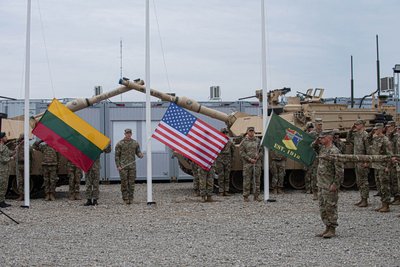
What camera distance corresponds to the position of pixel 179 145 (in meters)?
15.3

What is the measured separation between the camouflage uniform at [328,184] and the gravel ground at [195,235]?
0.37 meters

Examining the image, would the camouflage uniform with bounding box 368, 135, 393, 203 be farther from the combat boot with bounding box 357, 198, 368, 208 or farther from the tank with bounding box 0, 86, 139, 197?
the tank with bounding box 0, 86, 139, 197

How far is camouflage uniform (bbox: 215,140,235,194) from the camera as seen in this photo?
18062mm

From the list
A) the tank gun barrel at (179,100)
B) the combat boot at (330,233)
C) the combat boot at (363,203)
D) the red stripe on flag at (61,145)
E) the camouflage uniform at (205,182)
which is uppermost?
the tank gun barrel at (179,100)

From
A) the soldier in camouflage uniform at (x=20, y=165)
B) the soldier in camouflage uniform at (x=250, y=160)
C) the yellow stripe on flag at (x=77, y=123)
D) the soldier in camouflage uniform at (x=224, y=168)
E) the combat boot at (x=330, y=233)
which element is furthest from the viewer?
Result: the soldier in camouflage uniform at (x=224, y=168)

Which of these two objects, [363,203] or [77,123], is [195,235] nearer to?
[77,123]

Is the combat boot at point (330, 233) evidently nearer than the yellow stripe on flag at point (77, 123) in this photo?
Yes

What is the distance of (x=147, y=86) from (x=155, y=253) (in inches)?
278

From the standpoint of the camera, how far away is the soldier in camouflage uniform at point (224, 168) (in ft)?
59.3

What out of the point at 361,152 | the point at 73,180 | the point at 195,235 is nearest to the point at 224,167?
the point at 361,152

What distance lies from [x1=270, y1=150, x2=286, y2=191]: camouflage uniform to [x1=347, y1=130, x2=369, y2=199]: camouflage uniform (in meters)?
2.25

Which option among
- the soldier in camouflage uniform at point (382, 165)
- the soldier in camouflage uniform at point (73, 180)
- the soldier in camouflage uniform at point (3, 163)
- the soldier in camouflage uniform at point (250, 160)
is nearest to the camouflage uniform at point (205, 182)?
the soldier in camouflage uniform at point (250, 160)

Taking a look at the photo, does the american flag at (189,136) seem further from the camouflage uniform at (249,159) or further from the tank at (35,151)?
the tank at (35,151)

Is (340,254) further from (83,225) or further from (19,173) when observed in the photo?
(19,173)
